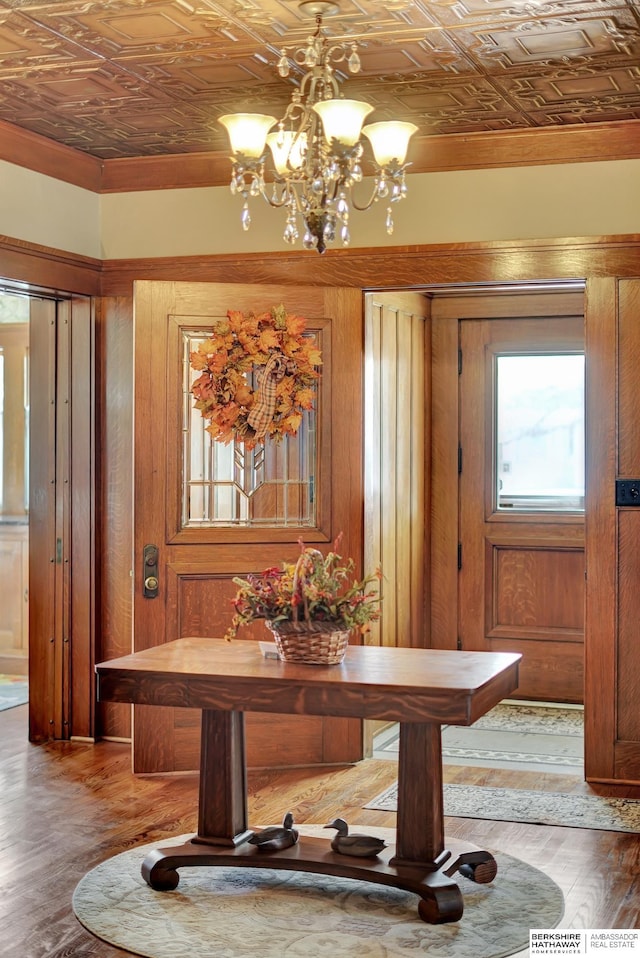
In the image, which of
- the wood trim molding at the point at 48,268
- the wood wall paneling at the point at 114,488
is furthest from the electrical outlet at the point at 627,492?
the wood trim molding at the point at 48,268

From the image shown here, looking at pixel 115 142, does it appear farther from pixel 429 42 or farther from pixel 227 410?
pixel 429 42

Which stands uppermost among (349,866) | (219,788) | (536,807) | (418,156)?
(418,156)

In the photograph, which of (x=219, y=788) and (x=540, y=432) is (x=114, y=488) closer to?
(x=219, y=788)

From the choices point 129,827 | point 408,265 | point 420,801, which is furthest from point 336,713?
point 408,265

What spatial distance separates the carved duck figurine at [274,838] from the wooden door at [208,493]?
1504 millimetres

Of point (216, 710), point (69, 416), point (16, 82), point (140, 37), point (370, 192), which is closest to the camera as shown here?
point (216, 710)

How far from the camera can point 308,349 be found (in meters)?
5.18

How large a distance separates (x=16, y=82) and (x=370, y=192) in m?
1.69

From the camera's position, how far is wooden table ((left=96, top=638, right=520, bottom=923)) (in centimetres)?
339

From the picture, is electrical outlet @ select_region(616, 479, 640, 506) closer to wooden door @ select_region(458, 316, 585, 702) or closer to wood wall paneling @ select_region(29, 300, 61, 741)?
wooden door @ select_region(458, 316, 585, 702)

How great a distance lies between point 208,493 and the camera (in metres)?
5.37

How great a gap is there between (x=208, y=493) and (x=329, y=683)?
2082 millimetres

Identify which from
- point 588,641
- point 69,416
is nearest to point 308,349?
point 69,416

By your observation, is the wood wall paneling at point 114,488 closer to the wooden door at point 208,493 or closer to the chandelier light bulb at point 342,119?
the wooden door at point 208,493
